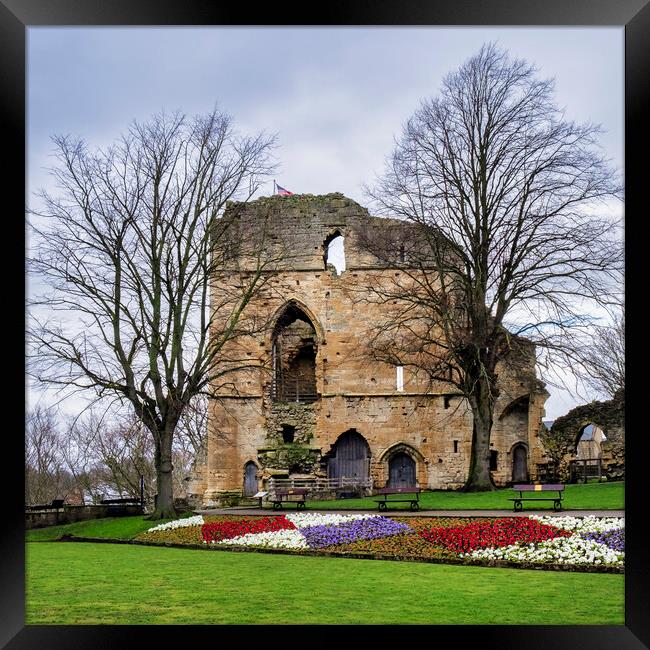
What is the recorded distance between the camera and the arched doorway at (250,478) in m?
33.8

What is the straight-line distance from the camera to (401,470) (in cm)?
3375

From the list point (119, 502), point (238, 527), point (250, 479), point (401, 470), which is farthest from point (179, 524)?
point (401, 470)

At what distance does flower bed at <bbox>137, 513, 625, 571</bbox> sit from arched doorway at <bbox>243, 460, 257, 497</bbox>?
13.9 m

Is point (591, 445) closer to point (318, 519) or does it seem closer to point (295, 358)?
point (295, 358)

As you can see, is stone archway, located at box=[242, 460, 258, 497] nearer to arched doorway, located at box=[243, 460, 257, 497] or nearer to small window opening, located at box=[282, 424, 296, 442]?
arched doorway, located at box=[243, 460, 257, 497]

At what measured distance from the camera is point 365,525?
17.3 m

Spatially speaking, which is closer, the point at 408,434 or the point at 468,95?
the point at 468,95

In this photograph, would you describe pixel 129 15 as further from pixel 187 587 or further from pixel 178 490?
pixel 178 490

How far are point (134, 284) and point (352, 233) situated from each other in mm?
13934

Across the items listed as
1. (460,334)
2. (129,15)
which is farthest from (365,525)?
(129,15)

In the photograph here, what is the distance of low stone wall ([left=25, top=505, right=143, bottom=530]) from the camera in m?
21.2

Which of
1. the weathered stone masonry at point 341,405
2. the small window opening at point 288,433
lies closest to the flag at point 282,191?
the weathered stone masonry at point 341,405

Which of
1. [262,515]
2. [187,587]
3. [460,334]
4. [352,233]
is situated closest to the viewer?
[187,587]

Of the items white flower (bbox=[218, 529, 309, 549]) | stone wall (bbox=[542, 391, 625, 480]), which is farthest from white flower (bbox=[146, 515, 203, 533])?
stone wall (bbox=[542, 391, 625, 480])
